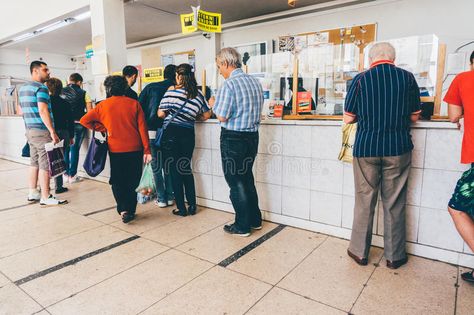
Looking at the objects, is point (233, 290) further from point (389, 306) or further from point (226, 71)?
point (226, 71)

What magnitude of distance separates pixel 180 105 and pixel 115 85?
0.62 m

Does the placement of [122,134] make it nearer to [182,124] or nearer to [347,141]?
[182,124]

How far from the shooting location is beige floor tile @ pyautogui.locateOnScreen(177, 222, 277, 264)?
2.51 meters

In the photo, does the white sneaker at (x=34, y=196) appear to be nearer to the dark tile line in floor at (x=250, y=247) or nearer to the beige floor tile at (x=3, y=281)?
the beige floor tile at (x=3, y=281)

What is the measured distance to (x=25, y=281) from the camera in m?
2.15

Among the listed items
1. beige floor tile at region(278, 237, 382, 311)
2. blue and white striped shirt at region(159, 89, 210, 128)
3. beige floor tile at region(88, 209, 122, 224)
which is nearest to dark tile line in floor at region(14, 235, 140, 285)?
beige floor tile at region(88, 209, 122, 224)

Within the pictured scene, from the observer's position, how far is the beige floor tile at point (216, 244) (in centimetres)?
251

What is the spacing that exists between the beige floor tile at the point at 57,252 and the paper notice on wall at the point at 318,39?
15.6 feet

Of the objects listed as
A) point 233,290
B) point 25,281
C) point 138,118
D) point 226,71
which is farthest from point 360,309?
point 138,118

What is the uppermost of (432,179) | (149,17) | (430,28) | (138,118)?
(149,17)

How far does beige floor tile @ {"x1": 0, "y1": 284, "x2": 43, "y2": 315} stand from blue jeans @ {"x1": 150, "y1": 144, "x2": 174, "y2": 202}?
1745mm

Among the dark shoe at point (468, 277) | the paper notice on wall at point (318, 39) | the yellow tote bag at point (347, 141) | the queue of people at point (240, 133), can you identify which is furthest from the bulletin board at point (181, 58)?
the dark shoe at point (468, 277)

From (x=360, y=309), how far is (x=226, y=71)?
198 centimetres

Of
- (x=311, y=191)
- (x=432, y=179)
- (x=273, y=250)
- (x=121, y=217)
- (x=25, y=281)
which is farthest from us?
(x=121, y=217)
